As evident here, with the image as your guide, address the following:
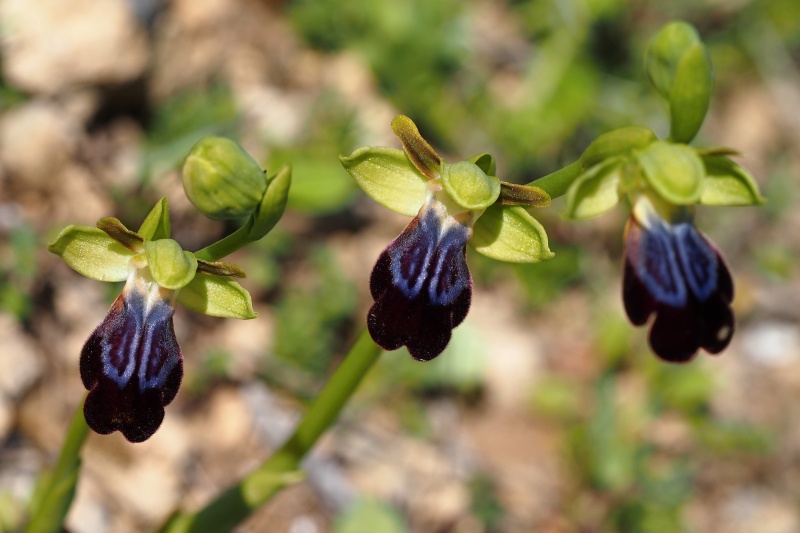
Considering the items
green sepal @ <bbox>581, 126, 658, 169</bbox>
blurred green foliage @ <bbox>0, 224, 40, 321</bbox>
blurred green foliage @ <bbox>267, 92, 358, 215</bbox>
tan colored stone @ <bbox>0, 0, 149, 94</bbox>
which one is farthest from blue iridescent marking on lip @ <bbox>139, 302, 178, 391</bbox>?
tan colored stone @ <bbox>0, 0, 149, 94</bbox>

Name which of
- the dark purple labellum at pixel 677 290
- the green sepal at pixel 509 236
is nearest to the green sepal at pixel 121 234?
the green sepal at pixel 509 236

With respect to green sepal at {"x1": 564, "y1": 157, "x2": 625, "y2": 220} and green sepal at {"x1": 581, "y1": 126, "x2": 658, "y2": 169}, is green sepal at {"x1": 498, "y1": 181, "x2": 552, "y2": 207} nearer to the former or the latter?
green sepal at {"x1": 564, "y1": 157, "x2": 625, "y2": 220}

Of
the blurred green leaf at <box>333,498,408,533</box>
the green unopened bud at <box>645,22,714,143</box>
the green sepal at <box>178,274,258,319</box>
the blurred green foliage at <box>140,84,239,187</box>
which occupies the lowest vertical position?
the blurred green leaf at <box>333,498,408,533</box>

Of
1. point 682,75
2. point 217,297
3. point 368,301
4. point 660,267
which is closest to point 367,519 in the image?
point 368,301

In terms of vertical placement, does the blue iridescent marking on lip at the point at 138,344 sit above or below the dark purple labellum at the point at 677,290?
below

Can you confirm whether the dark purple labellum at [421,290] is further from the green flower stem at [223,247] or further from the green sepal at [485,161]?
the green flower stem at [223,247]

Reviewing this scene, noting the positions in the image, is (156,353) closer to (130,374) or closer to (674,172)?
(130,374)
